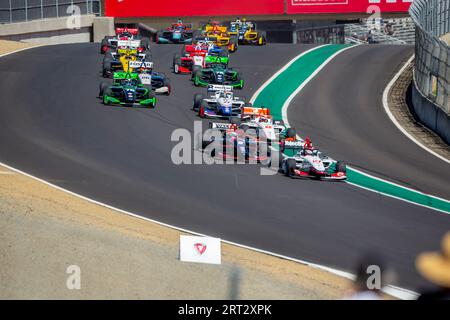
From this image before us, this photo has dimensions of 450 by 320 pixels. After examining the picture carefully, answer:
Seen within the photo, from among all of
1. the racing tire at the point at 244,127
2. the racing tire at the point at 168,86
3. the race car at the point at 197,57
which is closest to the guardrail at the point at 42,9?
the race car at the point at 197,57

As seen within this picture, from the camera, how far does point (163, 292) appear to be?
41.0ft

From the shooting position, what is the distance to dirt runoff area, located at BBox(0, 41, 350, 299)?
12.5m

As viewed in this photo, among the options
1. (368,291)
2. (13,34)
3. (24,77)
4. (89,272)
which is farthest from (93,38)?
(368,291)

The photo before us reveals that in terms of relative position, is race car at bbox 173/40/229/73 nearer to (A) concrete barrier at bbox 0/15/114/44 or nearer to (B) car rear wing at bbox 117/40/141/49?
(B) car rear wing at bbox 117/40/141/49

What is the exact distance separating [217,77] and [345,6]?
17918mm

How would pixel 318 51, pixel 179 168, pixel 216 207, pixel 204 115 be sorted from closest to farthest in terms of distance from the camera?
pixel 216 207, pixel 179 168, pixel 204 115, pixel 318 51

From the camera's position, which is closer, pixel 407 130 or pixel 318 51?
pixel 407 130

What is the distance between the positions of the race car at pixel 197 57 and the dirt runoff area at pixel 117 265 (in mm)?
18933

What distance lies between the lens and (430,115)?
30.6 metres

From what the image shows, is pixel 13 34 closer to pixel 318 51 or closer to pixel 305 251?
pixel 318 51

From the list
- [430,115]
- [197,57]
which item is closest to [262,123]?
[430,115]

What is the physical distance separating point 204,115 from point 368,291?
70.3 ft

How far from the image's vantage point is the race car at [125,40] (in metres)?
37.8

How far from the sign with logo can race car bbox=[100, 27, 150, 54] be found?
2325cm
